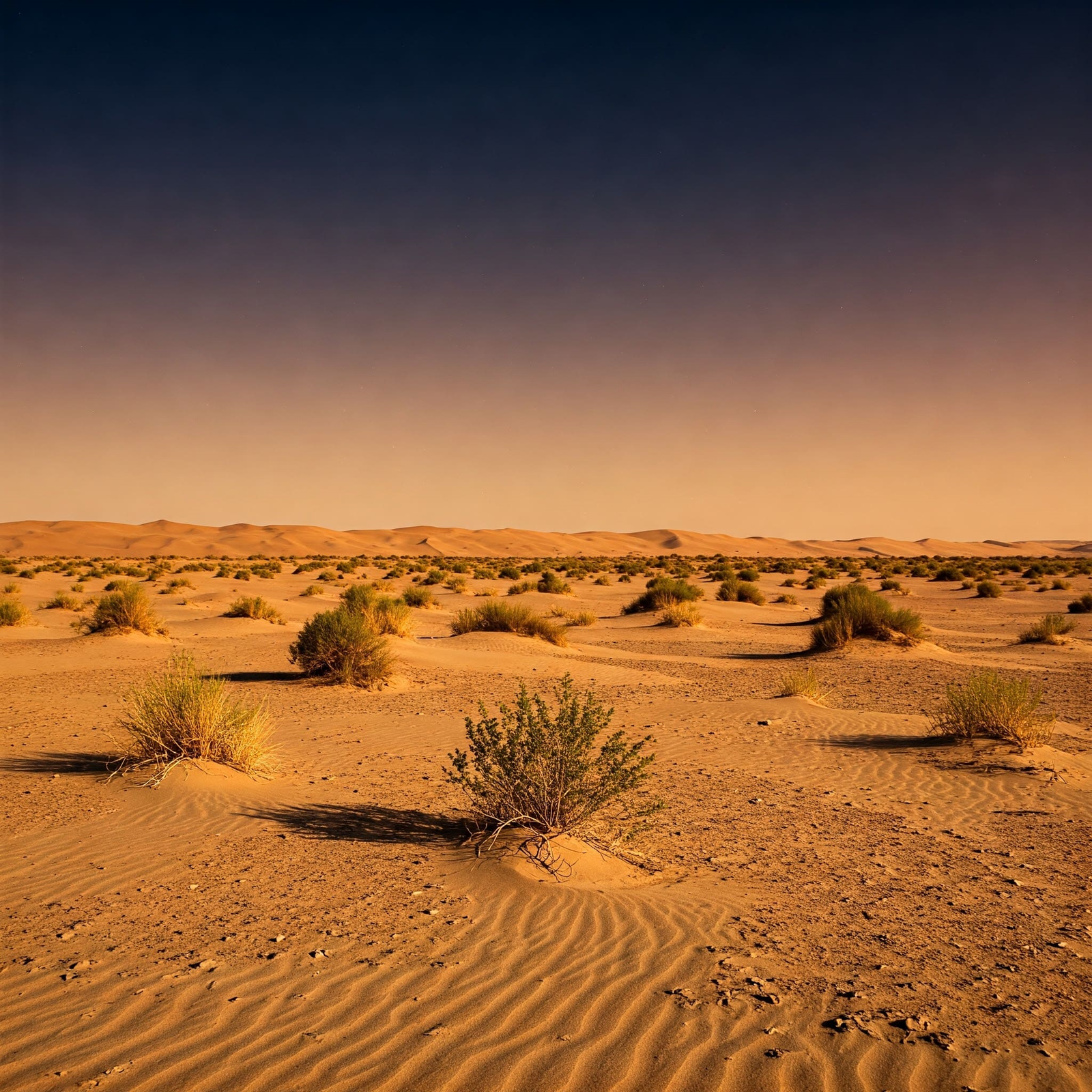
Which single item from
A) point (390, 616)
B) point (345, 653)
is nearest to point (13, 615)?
point (390, 616)

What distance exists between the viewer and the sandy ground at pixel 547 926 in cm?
330

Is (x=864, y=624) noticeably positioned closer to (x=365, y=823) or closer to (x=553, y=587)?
(x=365, y=823)

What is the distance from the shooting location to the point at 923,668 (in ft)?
56.2

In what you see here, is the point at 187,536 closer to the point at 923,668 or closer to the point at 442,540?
the point at 442,540

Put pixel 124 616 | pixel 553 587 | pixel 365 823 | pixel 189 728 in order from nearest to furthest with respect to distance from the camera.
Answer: pixel 365 823, pixel 189 728, pixel 124 616, pixel 553 587

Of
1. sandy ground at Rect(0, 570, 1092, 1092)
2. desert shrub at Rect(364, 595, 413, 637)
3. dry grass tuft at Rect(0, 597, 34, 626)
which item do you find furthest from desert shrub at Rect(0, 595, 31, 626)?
sandy ground at Rect(0, 570, 1092, 1092)

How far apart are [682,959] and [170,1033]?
2.54m

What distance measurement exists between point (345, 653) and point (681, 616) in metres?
14.2

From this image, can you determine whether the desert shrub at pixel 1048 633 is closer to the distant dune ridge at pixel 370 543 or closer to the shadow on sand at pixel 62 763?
the shadow on sand at pixel 62 763

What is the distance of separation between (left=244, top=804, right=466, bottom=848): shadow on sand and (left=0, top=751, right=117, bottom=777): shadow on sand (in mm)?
2350

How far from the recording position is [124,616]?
18703 millimetres

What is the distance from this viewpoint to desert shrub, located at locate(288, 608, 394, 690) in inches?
539

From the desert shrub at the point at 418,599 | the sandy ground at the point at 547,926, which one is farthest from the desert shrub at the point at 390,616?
the desert shrub at the point at 418,599

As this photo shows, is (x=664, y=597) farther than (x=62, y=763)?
Yes
